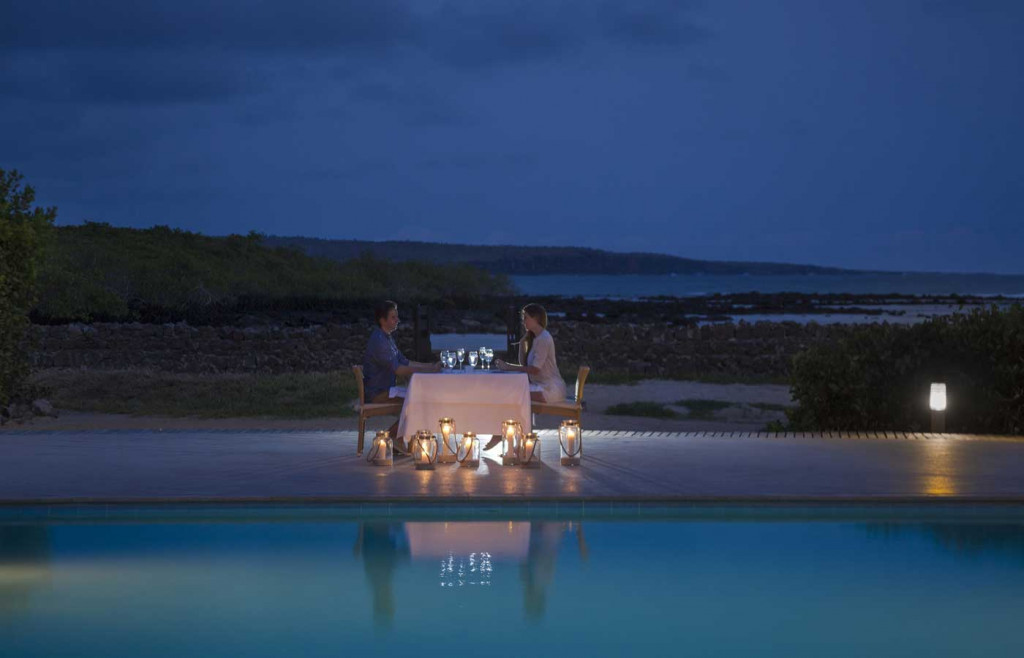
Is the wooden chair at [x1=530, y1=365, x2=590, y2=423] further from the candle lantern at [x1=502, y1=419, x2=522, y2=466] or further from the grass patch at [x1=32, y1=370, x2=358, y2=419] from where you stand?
the grass patch at [x1=32, y1=370, x2=358, y2=419]

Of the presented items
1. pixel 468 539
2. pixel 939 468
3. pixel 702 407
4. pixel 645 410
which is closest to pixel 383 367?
pixel 468 539

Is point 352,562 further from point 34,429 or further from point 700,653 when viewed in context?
point 34,429

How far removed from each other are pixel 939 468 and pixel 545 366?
113 inches

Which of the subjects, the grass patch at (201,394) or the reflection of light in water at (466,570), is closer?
the reflection of light in water at (466,570)

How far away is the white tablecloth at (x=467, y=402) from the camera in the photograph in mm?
9156

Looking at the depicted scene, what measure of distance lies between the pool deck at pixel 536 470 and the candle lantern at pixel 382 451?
14cm

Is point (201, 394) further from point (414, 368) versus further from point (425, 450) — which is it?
point (425, 450)

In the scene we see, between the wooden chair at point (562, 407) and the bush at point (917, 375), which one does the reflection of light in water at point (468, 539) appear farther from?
the bush at point (917, 375)

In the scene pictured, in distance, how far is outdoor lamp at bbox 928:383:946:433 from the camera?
1091cm

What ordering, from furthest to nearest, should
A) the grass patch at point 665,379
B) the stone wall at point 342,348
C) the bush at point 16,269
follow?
1. the stone wall at point 342,348
2. the grass patch at point 665,379
3. the bush at point 16,269

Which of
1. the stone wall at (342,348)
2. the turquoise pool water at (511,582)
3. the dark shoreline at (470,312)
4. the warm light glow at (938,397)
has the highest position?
the dark shoreline at (470,312)

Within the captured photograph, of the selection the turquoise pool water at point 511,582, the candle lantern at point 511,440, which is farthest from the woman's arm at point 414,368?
the turquoise pool water at point 511,582

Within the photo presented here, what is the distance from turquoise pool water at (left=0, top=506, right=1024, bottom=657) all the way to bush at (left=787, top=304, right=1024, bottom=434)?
3.72 metres

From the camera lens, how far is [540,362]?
9.39 m
